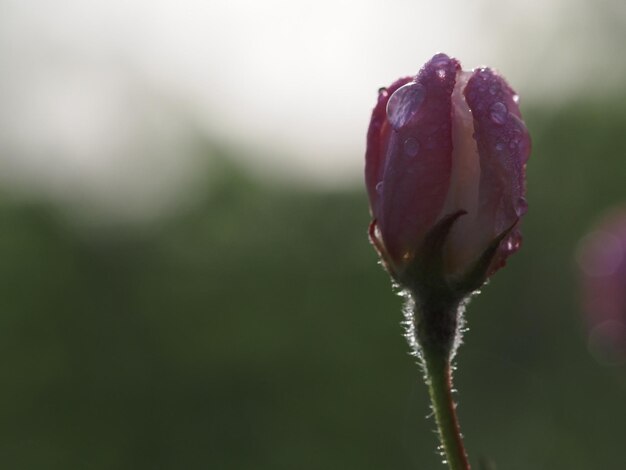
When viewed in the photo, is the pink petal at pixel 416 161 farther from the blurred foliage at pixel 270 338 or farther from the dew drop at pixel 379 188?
the blurred foliage at pixel 270 338

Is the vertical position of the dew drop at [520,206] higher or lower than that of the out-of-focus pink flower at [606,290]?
lower

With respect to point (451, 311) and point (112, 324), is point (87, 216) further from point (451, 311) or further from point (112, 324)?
point (451, 311)

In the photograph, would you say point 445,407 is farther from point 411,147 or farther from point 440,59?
point 440,59

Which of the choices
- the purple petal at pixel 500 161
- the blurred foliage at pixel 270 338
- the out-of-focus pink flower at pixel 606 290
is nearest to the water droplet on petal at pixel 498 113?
the purple petal at pixel 500 161

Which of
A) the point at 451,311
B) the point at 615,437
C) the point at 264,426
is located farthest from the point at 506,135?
the point at 264,426

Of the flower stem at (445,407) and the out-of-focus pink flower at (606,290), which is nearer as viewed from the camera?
the flower stem at (445,407)

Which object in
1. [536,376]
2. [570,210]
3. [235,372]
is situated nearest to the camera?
[536,376]
